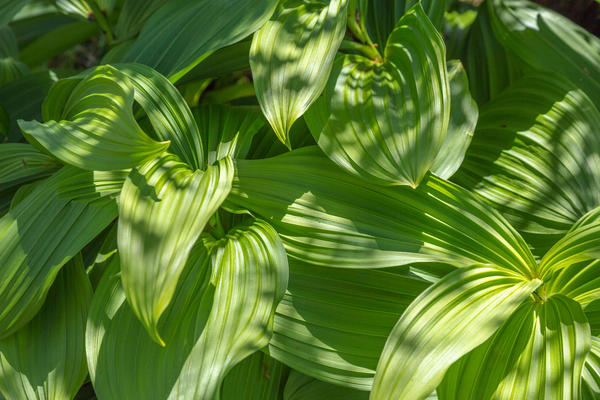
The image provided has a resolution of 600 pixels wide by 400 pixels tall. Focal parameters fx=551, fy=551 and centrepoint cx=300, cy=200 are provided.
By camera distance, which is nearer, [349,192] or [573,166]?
[349,192]

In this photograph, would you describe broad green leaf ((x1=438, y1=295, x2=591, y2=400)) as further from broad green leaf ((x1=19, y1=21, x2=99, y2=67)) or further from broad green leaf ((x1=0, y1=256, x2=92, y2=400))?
broad green leaf ((x1=19, y1=21, x2=99, y2=67))

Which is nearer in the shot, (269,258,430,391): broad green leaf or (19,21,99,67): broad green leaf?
(269,258,430,391): broad green leaf

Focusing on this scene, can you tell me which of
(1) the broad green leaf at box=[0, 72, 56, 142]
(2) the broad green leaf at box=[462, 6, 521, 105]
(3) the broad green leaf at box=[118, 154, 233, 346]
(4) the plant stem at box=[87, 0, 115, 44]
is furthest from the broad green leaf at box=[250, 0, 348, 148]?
(1) the broad green leaf at box=[0, 72, 56, 142]

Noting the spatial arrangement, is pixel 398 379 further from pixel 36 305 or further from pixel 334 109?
pixel 36 305

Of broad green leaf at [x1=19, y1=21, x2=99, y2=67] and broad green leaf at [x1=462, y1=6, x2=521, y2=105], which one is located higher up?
broad green leaf at [x1=462, y1=6, x2=521, y2=105]

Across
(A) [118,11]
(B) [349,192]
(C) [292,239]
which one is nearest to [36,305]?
(C) [292,239]

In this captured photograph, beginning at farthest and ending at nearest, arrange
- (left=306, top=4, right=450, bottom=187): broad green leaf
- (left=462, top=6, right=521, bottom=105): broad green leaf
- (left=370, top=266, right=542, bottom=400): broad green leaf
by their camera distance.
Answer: (left=462, top=6, right=521, bottom=105): broad green leaf → (left=306, top=4, right=450, bottom=187): broad green leaf → (left=370, top=266, right=542, bottom=400): broad green leaf
